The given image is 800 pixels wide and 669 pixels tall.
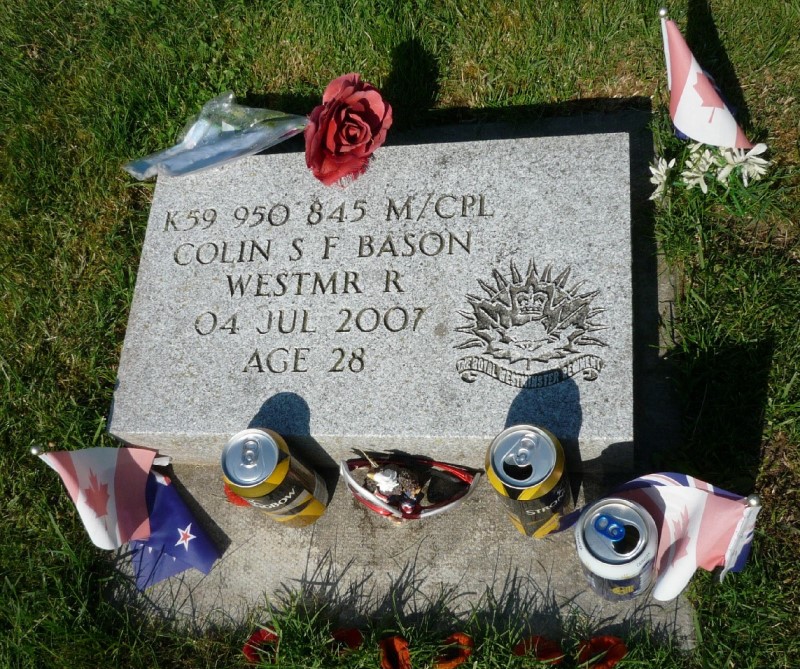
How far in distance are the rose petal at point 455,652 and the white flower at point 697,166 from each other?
202 centimetres

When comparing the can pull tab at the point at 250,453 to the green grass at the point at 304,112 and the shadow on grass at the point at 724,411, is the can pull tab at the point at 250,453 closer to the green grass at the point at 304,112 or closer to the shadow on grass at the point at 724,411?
the green grass at the point at 304,112

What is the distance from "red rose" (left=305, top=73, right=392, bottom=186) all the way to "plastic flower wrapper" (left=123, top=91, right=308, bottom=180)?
471 millimetres

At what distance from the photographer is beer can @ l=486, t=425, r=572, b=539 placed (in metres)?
2.31

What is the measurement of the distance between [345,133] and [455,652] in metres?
2.00

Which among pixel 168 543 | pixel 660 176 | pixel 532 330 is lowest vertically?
pixel 168 543

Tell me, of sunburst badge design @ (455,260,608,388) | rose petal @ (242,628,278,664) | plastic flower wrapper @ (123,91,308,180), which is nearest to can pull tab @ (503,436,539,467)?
sunburst badge design @ (455,260,608,388)

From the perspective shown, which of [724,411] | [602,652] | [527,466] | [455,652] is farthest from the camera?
[724,411]

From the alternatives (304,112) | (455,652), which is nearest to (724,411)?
(455,652)

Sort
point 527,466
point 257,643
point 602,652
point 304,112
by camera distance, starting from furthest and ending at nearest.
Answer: point 304,112 → point 257,643 → point 602,652 → point 527,466

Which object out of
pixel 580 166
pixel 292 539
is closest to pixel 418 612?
pixel 292 539

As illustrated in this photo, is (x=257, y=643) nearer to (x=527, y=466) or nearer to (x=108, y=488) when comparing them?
(x=108, y=488)

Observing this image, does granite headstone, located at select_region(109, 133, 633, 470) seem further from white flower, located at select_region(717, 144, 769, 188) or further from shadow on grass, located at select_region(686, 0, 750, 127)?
shadow on grass, located at select_region(686, 0, 750, 127)

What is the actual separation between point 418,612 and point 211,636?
799mm

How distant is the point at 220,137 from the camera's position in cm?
355
